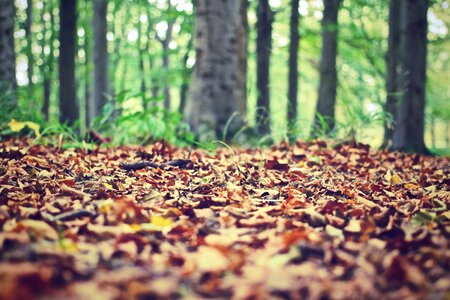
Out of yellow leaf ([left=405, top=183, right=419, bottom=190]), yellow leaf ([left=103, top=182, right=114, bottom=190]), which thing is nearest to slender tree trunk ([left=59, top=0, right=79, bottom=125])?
yellow leaf ([left=103, top=182, right=114, bottom=190])

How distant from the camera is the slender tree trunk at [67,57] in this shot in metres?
5.96

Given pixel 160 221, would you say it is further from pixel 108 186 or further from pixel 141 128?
pixel 141 128

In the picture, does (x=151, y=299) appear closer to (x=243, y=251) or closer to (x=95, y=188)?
(x=243, y=251)

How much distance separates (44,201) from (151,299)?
1087 mm

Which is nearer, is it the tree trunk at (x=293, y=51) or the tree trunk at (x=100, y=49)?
the tree trunk at (x=100, y=49)

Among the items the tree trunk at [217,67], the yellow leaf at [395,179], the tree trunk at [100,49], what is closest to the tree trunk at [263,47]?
the tree trunk at [217,67]

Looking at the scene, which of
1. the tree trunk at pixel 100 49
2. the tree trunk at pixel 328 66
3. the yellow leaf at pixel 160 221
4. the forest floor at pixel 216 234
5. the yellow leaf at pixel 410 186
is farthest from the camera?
the tree trunk at pixel 100 49

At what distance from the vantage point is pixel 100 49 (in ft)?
26.9

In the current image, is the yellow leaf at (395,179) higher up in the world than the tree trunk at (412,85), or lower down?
lower down

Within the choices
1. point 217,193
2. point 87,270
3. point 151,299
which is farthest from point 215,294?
point 217,193

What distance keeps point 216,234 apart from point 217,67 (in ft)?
11.1

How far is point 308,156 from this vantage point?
10.9ft

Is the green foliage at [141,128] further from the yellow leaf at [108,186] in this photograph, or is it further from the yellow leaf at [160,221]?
the yellow leaf at [160,221]

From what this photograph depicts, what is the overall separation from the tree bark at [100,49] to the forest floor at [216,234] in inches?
244
